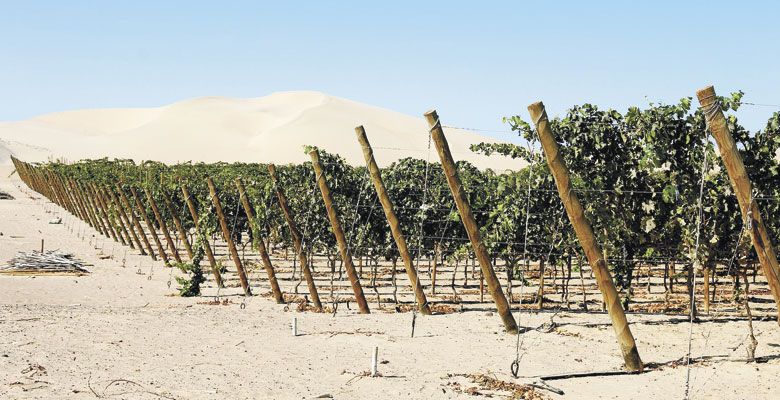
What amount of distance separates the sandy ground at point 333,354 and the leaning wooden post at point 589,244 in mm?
424

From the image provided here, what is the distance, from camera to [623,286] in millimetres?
17328

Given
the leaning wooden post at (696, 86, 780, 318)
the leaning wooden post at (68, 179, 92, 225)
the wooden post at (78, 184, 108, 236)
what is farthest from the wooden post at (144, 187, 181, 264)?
the leaning wooden post at (68, 179, 92, 225)

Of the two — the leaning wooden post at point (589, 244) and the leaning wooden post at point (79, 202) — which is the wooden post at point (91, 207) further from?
the leaning wooden post at point (589, 244)

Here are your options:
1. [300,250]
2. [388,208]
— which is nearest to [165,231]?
[300,250]

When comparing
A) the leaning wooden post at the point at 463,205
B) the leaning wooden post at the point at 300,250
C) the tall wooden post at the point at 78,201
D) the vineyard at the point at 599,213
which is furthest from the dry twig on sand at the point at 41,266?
the tall wooden post at the point at 78,201

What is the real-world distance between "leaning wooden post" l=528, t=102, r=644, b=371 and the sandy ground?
424mm

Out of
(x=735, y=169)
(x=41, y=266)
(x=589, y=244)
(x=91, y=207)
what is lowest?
(x=41, y=266)

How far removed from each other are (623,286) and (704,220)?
214 centimetres

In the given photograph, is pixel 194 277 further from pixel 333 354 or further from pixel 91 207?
pixel 91 207

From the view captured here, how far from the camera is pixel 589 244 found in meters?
10.3

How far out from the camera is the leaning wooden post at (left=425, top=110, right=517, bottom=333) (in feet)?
41.6

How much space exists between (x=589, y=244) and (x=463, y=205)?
2882 mm

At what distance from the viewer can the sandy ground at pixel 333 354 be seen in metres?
10.0

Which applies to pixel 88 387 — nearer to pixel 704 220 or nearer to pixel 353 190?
pixel 704 220
